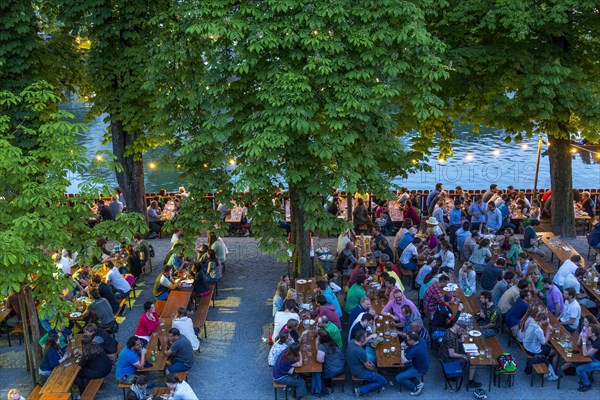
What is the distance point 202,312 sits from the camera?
14.0 meters

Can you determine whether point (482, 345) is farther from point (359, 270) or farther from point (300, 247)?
point (300, 247)

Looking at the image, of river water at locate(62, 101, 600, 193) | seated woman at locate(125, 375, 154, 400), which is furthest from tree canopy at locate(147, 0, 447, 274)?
river water at locate(62, 101, 600, 193)

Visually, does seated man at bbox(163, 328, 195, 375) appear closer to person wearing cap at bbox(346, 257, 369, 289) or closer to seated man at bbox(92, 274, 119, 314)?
seated man at bbox(92, 274, 119, 314)

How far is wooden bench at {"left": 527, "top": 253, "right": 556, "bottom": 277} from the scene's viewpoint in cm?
1564

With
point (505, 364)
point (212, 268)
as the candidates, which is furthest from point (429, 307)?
point (212, 268)

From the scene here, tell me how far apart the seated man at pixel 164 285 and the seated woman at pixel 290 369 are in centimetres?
410

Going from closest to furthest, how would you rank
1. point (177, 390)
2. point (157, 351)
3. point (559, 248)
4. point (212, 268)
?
point (177, 390) → point (157, 351) → point (212, 268) → point (559, 248)

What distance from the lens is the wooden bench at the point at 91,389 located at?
11.0m

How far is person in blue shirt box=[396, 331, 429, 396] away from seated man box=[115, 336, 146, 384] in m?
4.65

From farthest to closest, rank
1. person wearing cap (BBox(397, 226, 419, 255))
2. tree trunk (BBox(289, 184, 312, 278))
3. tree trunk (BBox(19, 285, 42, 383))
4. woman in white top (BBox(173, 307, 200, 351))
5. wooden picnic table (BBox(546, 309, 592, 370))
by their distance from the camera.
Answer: person wearing cap (BBox(397, 226, 419, 255)) < tree trunk (BBox(289, 184, 312, 278)) < woman in white top (BBox(173, 307, 200, 351)) < tree trunk (BBox(19, 285, 42, 383)) < wooden picnic table (BBox(546, 309, 592, 370))

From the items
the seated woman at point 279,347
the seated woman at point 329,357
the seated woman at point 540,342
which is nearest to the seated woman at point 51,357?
the seated woman at point 279,347

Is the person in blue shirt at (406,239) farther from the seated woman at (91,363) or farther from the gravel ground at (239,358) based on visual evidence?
the seated woman at (91,363)

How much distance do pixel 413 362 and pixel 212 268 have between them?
596cm

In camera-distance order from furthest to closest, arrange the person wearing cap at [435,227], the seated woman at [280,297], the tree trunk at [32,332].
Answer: the person wearing cap at [435,227]
the seated woman at [280,297]
the tree trunk at [32,332]
